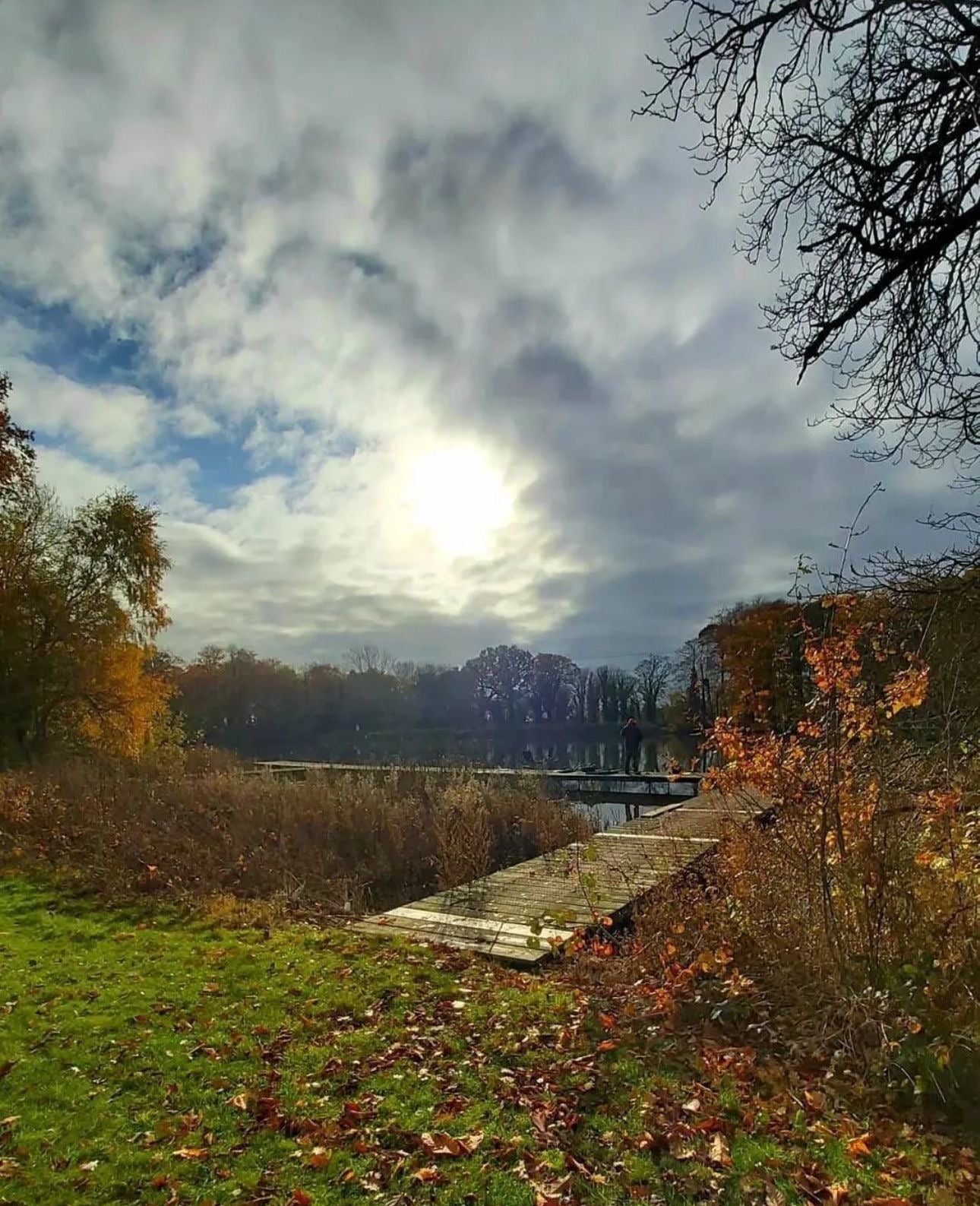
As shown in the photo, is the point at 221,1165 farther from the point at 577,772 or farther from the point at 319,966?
the point at 577,772

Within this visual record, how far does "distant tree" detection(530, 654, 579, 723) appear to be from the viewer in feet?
240

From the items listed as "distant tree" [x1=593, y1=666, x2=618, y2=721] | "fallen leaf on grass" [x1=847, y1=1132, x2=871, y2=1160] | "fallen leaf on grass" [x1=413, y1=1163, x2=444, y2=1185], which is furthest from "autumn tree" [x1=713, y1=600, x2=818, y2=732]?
"distant tree" [x1=593, y1=666, x2=618, y2=721]

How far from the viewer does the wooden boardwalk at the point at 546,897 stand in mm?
5977

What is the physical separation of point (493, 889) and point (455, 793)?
438cm

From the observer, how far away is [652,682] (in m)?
49.6

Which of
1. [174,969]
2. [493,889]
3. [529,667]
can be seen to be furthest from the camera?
[529,667]

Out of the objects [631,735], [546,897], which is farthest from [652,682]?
[546,897]

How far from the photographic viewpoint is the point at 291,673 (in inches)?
2515

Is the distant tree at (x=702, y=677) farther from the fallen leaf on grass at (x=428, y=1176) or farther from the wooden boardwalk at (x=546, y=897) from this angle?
the fallen leaf on grass at (x=428, y=1176)

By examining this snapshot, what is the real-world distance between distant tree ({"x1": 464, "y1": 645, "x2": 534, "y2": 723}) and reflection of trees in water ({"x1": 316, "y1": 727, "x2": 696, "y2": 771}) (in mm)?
6096

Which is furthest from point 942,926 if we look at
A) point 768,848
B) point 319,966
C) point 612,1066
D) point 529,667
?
point 529,667

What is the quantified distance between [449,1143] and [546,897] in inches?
164

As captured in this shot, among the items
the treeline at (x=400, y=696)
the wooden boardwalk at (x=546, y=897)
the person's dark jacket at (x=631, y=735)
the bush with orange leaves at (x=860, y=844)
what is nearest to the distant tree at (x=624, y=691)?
the treeline at (x=400, y=696)

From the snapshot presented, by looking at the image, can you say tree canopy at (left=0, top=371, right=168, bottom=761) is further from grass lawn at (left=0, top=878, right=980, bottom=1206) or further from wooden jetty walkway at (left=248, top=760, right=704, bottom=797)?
grass lawn at (left=0, top=878, right=980, bottom=1206)
